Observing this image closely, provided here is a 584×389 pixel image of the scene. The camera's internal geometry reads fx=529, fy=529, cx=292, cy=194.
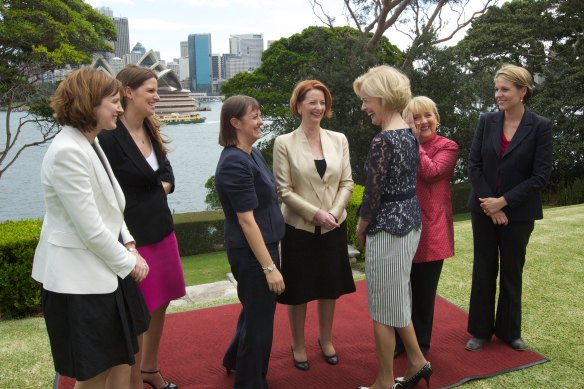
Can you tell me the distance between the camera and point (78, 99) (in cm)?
204

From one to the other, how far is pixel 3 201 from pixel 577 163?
26.8 metres

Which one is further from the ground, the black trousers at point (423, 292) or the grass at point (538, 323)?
the black trousers at point (423, 292)

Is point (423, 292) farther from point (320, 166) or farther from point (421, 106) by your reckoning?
point (421, 106)

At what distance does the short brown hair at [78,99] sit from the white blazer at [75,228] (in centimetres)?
4

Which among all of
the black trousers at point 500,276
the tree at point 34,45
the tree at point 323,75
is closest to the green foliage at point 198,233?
the tree at point 34,45

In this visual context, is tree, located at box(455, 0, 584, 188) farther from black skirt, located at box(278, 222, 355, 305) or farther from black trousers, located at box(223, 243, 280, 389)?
black trousers, located at box(223, 243, 280, 389)

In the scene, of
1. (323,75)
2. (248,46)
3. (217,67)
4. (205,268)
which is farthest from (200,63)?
(205,268)

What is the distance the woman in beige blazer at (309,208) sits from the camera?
3.16 meters

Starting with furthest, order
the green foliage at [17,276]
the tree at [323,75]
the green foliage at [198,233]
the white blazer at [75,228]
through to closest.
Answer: the tree at [323,75] → the green foliage at [198,233] → the green foliage at [17,276] → the white blazer at [75,228]

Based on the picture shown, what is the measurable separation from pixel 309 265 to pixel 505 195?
127cm

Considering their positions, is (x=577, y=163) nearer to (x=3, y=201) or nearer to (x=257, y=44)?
(x=257, y=44)

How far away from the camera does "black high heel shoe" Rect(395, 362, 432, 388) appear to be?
2865 mm

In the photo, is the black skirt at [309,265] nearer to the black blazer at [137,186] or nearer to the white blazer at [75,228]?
the black blazer at [137,186]

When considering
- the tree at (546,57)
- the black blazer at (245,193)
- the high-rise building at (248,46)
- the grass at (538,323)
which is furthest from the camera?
the high-rise building at (248,46)
